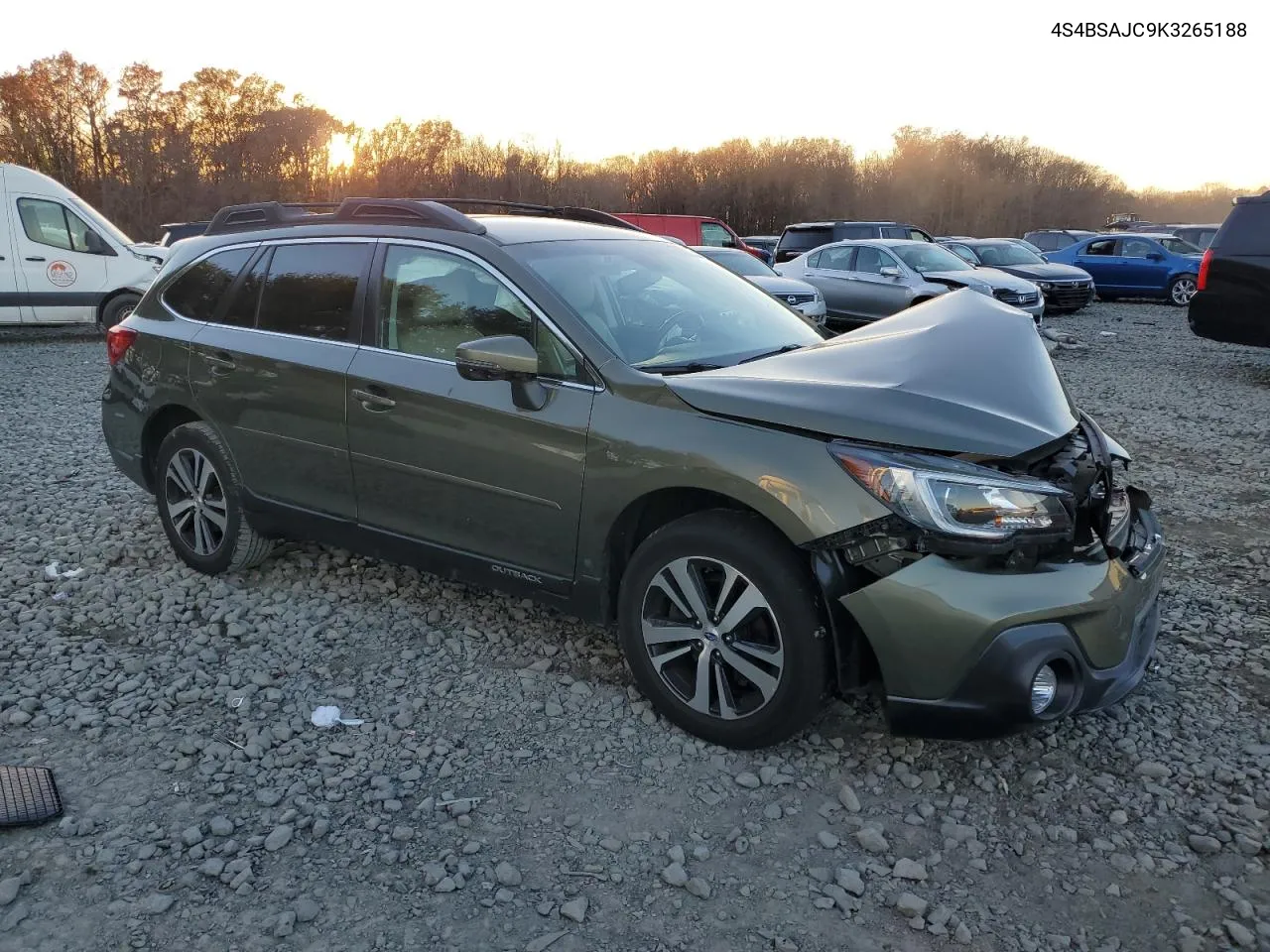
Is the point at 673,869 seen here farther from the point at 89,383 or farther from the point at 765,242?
the point at 765,242

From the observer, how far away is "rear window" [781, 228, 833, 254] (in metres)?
18.3

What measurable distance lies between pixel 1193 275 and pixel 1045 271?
12.4 feet

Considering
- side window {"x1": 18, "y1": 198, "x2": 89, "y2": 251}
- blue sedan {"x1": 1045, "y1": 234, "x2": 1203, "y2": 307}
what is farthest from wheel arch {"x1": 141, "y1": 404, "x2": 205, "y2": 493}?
blue sedan {"x1": 1045, "y1": 234, "x2": 1203, "y2": 307}

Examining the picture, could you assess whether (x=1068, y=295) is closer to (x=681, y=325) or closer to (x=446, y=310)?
(x=681, y=325)

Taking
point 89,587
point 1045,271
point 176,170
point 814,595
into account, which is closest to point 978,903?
point 814,595

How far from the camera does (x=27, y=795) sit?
2920mm

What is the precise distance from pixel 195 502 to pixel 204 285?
1.04 meters

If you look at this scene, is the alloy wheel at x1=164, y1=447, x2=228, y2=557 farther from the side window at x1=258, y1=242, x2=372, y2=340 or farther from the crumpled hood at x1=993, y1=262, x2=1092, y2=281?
the crumpled hood at x1=993, y1=262, x2=1092, y2=281

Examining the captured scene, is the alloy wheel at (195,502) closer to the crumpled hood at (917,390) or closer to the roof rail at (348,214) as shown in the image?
the roof rail at (348,214)

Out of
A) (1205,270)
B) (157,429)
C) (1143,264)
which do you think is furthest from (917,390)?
(1143,264)

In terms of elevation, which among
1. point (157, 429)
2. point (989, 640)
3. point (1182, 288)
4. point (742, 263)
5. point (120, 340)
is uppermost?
point (742, 263)

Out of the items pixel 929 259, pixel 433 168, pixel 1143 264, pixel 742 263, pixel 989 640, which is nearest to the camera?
pixel 989 640

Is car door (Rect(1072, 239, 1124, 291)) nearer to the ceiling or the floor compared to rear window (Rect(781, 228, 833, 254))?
nearer to the floor

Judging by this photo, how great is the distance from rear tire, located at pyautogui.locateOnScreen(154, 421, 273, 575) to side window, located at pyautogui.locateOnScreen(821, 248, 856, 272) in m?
11.6
